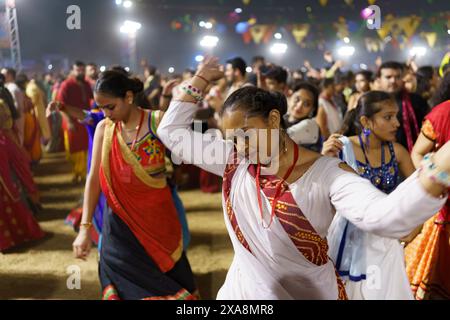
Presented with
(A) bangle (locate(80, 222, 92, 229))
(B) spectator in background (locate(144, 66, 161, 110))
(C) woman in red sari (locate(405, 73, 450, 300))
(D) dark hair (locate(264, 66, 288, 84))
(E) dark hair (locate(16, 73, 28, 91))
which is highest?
(D) dark hair (locate(264, 66, 288, 84))

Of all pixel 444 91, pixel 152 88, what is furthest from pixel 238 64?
pixel 152 88

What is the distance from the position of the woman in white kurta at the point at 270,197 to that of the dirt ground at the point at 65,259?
1952 mm

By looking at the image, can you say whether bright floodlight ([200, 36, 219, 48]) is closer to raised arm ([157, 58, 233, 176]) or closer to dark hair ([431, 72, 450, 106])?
dark hair ([431, 72, 450, 106])

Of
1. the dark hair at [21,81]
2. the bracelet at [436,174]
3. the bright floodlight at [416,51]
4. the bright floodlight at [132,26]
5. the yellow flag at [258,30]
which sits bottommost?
the dark hair at [21,81]

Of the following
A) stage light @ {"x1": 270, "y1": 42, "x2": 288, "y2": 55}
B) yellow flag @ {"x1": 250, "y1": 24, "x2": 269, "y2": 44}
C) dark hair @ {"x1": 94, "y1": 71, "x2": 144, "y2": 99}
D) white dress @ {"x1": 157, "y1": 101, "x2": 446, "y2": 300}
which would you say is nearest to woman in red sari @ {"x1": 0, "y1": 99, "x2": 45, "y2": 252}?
dark hair @ {"x1": 94, "y1": 71, "x2": 144, "y2": 99}

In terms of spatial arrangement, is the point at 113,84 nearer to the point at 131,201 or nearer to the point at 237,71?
the point at 131,201

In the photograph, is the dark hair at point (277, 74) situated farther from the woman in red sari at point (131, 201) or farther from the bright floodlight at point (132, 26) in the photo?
the bright floodlight at point (132, 26)

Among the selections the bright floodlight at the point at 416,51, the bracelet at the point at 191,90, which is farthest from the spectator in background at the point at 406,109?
the bracelet at the point at 191,90

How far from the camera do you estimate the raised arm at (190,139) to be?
1735 millimetres

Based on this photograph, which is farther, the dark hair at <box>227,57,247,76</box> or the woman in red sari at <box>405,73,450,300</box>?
the dark hair at <box>227,57,247,76</box>

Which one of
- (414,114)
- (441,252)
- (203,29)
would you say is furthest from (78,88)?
(203,29)

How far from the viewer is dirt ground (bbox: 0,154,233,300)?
3.63 metres

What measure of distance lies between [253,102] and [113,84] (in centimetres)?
145

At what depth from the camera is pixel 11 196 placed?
4.46 metres
